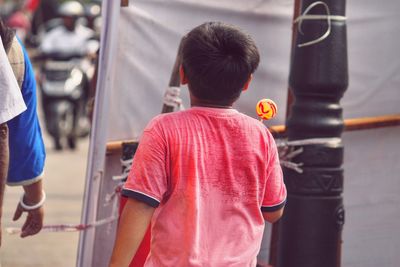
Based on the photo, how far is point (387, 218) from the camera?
502 cm

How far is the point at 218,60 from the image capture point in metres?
2.95

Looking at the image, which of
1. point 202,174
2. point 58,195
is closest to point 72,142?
point 58,195

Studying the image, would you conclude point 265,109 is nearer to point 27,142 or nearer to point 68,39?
point 27,142

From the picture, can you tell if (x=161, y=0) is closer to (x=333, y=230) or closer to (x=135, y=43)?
(x=135, y=43)

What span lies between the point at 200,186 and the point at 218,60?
370 millimetres

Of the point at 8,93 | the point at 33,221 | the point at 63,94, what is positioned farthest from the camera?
the point at 63,94

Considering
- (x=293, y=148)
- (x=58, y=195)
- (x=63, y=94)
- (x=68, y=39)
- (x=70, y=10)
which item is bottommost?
(x=58, y=195)

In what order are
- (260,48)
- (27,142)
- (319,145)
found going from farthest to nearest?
1. (260,48)
2. (319,145)
3. (27,142)

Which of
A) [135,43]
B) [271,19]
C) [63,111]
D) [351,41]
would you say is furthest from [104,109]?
[63,111]

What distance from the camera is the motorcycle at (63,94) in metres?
13.3

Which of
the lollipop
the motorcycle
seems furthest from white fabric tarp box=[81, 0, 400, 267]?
the motorcycle

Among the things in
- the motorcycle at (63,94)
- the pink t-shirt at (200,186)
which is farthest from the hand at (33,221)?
the motorcycle at (63,94)

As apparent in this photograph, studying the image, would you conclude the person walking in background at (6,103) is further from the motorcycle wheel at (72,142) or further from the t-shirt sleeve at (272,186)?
the motorcycle wheel at (72,142)

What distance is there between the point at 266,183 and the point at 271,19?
1.85 metres
